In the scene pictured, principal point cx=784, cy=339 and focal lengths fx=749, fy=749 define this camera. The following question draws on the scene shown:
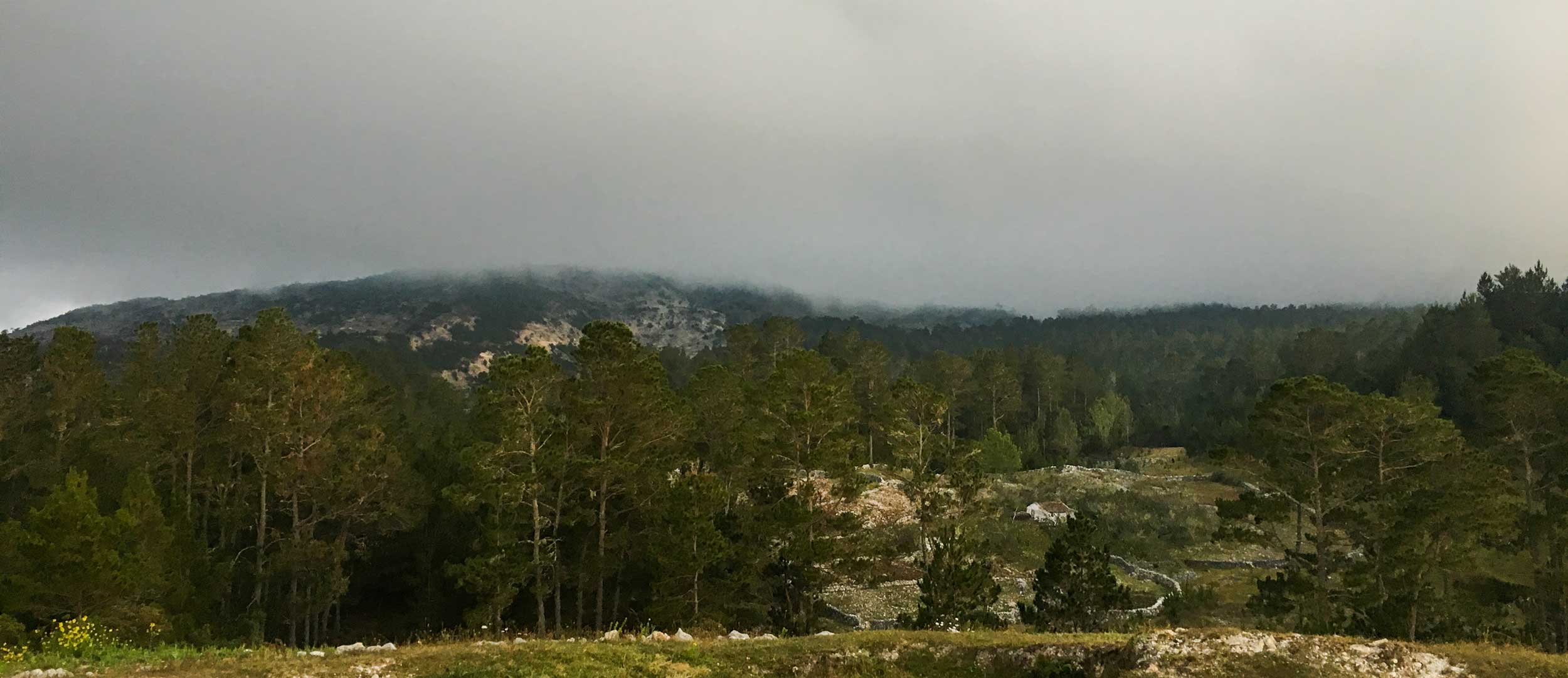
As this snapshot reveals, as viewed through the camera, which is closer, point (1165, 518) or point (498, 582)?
point (498, 582)

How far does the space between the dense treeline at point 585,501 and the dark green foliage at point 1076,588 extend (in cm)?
13

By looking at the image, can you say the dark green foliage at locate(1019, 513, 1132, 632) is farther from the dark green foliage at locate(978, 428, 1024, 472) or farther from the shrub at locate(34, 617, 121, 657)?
the dark green foliage at locate(978, 428, 1024, 472)

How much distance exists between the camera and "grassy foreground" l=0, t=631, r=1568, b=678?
1259 centimetres

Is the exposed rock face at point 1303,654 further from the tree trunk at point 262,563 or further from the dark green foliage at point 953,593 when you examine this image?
the tree trunk at point 262,563

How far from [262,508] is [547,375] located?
13001 mm

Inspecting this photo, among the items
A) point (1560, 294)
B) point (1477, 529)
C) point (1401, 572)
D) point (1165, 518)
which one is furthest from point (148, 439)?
point (1560, 294)

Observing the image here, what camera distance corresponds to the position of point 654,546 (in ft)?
80.2

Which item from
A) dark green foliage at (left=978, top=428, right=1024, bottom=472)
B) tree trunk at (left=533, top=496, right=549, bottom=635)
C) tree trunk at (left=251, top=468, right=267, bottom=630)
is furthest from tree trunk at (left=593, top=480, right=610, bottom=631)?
dark green foliage at (left=978, top=428, right=1024, bottom=472)

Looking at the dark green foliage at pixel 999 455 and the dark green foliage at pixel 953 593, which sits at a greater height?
the dark green foliage at pixel 953 593

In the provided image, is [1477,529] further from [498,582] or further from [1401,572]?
[498,582]

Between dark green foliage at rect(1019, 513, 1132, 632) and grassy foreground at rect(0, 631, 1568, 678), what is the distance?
6848mm

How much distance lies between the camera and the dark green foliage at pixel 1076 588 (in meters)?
22.0

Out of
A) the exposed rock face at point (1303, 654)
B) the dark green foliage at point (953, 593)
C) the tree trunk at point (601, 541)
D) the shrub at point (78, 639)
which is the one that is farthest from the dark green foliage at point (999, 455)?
the shrub at point (78, 639)

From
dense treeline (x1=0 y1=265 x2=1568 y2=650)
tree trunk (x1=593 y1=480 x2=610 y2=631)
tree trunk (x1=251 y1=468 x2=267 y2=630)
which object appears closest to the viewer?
dense treeline (x1=0 y1=265 x2=1568 y2=650)
